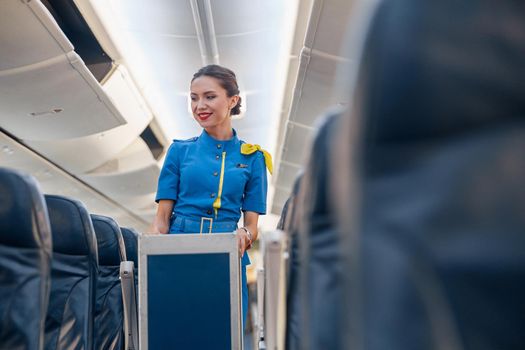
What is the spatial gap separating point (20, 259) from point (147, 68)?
280 inches

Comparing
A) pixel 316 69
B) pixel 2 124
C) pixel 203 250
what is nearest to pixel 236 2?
pixel 316 69

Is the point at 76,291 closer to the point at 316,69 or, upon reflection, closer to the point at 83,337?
the point at 83,337

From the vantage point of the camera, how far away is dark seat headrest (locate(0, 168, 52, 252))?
5.10 feet

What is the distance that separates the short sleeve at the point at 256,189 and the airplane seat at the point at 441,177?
86.0 inches

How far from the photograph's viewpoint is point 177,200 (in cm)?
289

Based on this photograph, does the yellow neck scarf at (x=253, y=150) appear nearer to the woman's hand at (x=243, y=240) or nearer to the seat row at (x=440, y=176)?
the woman's hand at (x=243, y=240)

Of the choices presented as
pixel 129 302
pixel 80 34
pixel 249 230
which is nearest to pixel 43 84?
pixel 80 34

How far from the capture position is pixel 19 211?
156cm

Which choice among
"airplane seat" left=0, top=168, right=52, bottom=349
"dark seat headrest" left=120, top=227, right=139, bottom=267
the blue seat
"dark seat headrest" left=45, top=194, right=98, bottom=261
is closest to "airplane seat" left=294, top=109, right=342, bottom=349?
the blue seat

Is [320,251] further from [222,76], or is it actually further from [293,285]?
[222,76]

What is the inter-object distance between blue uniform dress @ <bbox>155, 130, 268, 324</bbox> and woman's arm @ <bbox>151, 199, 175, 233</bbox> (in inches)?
1.0

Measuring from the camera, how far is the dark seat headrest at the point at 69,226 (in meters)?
2.23

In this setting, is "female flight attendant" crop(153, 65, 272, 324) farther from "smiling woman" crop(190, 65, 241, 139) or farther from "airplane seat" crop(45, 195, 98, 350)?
"airplane seat" crop(45, 195, 98, 350)

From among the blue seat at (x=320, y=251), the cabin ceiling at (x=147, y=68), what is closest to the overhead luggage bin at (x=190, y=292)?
the blue seat at (x=320, y=251)
